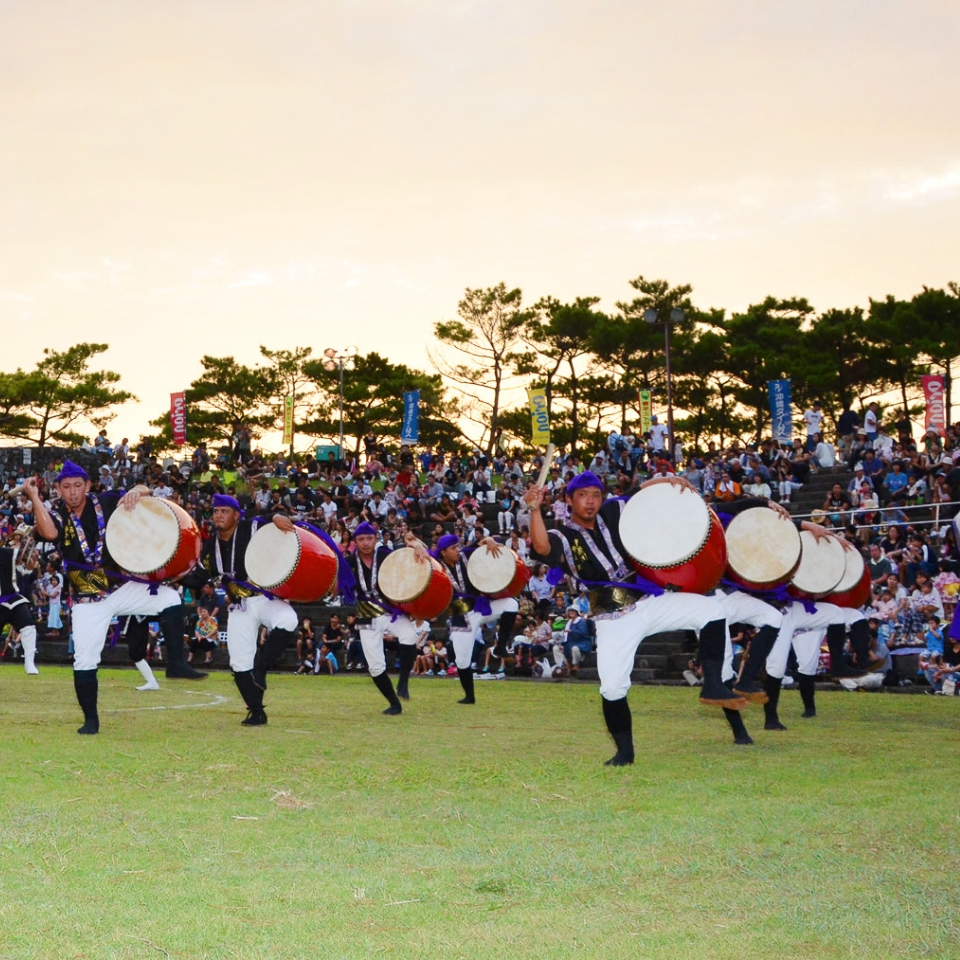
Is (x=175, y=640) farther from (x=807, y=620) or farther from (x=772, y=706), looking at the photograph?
(x=807, y=620)

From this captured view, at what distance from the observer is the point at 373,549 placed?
41.0ft

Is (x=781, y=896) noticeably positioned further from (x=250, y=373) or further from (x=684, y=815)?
(x=250, y=373)

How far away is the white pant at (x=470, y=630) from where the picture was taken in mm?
14070

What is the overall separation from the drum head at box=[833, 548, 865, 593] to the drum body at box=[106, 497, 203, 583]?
5977 millimetres

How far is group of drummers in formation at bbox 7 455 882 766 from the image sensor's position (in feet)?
25.5

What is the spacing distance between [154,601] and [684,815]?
206 inches

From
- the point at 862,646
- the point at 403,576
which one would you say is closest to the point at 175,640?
the point at 403,576

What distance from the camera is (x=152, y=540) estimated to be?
9.45 meters

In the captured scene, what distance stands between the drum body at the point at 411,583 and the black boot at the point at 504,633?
2.76 metres

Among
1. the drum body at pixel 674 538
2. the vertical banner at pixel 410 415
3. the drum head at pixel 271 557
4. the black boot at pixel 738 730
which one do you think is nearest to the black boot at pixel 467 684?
the drum head at pixel 271 557

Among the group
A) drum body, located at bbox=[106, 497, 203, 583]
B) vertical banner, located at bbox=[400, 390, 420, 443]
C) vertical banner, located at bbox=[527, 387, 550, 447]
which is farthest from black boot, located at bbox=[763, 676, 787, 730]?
vertical banner, located at bbox=[400, 390, 420, 443]

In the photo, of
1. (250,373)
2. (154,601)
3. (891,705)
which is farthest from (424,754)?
(250,373)

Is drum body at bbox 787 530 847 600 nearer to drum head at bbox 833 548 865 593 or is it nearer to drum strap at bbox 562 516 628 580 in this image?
drum head at bbox 833 548 865 593

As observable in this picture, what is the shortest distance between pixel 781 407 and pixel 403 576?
2344cm
